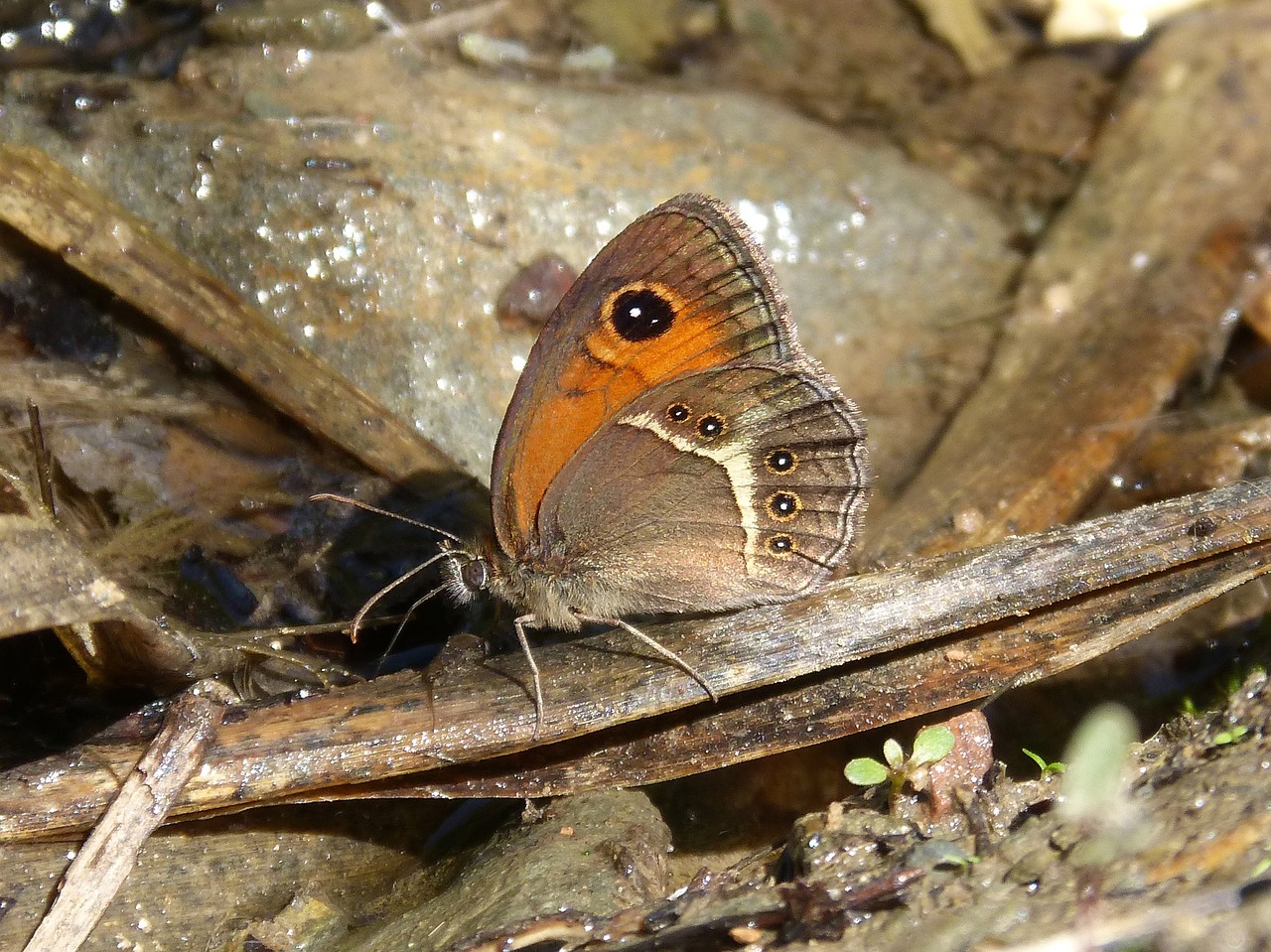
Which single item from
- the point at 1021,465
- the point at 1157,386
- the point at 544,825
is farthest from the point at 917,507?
the point at 544,825

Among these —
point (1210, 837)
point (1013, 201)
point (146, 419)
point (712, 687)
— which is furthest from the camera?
point (1013, 201)

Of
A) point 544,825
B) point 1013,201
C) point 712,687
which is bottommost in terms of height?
point 544,825

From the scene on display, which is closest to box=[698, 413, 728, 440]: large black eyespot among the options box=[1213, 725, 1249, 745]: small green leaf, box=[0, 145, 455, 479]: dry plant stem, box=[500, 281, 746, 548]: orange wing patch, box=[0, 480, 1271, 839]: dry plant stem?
box=[500, 281, 746, 548]: orange wing patch

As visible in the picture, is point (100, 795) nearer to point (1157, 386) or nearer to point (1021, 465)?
point (1021, 465)

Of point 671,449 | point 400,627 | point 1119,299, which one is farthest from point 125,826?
point 1119,299

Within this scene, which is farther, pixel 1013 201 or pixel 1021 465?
pixel 1013 201

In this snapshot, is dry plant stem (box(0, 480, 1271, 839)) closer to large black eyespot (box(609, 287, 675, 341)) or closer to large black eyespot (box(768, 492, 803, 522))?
large black eyespot (box(768, 492, 803, 522))
